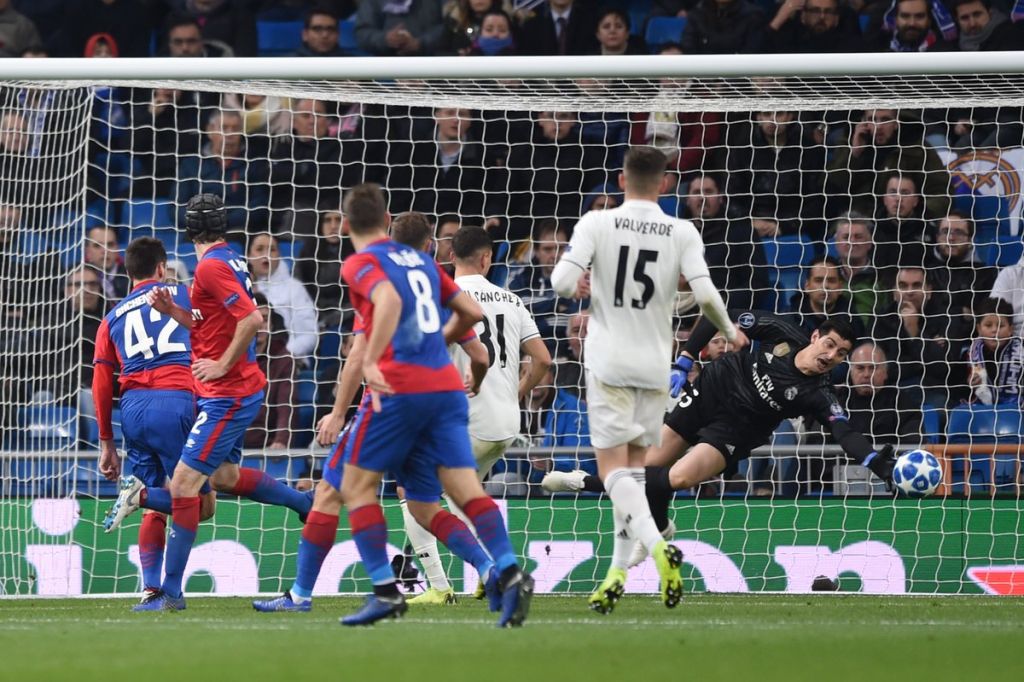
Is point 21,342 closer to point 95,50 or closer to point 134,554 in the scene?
point 134,554

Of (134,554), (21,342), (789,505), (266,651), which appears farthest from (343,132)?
(266,651)

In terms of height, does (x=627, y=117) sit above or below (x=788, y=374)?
above

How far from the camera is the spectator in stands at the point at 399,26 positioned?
13.9m

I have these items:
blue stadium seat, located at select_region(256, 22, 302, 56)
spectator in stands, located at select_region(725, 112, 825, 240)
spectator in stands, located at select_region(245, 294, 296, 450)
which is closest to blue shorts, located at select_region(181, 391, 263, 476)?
spectator in stands, located at select_region(245, 294, 296, 450)

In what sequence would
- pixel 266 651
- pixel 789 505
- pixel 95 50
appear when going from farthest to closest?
pixel 95 50 → pixel 789 505 → pixel 266 651

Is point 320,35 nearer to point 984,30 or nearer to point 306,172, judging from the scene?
point 306,172

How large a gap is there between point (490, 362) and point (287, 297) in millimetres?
3876

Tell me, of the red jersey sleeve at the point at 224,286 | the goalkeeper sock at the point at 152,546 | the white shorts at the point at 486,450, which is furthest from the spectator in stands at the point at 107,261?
the white shorts at the point at 486,450

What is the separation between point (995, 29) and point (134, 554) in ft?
27.6

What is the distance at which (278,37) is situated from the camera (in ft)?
48.3

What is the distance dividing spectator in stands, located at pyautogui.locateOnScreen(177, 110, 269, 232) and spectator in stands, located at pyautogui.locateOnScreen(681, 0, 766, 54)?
3.92 m

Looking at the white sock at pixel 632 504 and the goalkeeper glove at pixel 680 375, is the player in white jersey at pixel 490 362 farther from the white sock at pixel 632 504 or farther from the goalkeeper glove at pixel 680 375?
the white sock at pixel 632 504

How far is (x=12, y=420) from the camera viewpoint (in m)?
11.8

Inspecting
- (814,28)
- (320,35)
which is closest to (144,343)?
(320,35)
